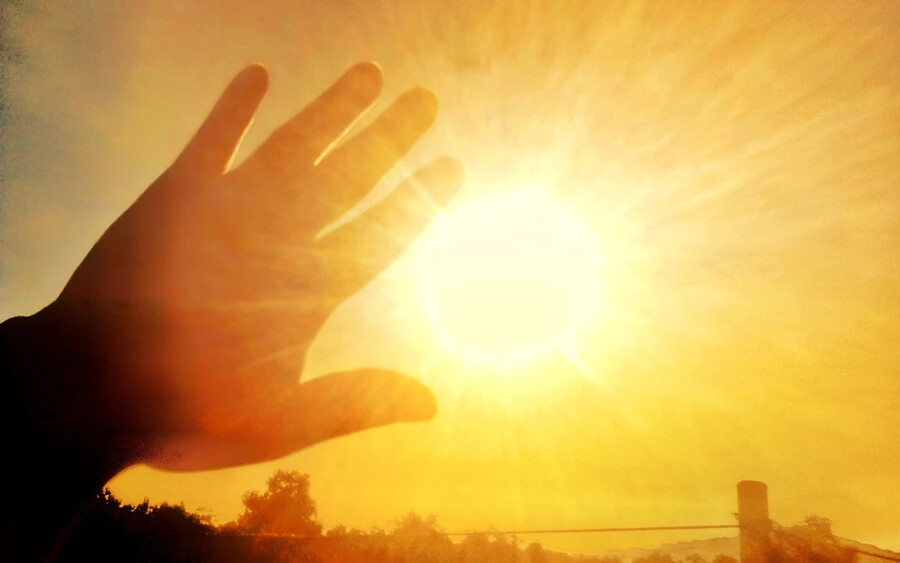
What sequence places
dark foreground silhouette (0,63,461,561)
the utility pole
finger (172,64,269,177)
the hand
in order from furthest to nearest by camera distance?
1. the utility pole
2. finger (172,64,269,177)
3. the hand
4. dark foreground silhouette (0,63,461,561)

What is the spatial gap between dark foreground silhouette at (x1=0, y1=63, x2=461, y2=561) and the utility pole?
15.1 ft

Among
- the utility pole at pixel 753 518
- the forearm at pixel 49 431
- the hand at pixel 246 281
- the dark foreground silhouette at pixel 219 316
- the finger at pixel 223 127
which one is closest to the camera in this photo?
the forearm at pixel 49 431

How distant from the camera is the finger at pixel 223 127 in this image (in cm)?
215

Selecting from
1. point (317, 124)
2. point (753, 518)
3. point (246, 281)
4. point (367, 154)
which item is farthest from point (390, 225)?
point (753, 518)

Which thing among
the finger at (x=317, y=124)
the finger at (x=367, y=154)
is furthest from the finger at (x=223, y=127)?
the finger at (x=367, y=154)

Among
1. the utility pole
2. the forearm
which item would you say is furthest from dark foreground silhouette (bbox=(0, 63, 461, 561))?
the utility pole

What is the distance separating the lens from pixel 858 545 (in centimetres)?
635

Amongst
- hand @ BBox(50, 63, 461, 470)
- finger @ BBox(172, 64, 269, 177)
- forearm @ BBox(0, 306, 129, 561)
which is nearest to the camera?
forearm @ BBox(0, 306, 129, 561)

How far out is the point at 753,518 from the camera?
5113mm

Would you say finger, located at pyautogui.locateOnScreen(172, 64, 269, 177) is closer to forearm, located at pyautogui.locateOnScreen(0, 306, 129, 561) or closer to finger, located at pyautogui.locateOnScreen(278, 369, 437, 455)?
forearm, located at pyautogui.locateOnScreen(0, 306, 129, 561)

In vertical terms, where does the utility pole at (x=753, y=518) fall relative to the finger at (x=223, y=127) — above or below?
below

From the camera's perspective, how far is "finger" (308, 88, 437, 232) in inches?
92.3

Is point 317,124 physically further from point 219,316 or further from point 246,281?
point 219,316

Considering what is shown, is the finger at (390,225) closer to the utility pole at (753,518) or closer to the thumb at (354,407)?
the thumb at (354,407)
